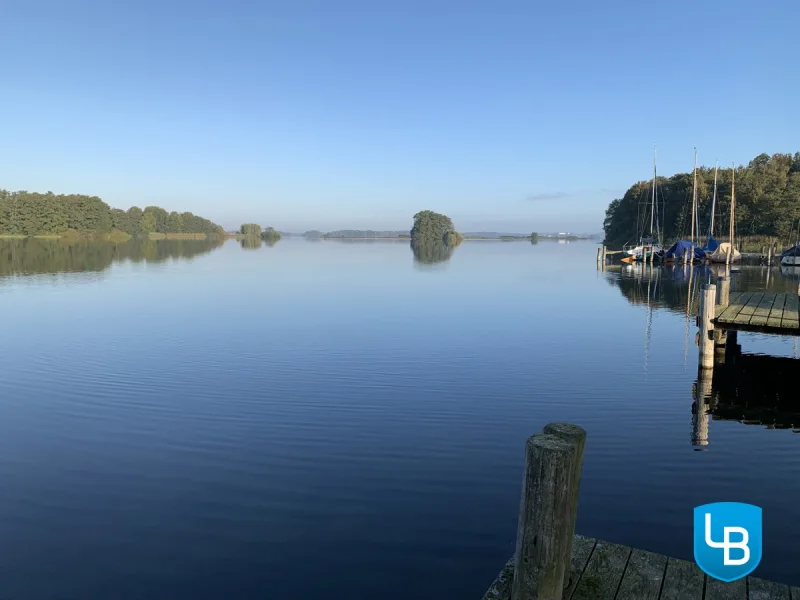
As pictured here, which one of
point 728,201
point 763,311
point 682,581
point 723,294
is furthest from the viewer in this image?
point 728,201

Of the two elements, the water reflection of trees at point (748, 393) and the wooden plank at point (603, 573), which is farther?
the water reflection of trees at point (748, 393)

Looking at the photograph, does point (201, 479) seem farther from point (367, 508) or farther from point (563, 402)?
point (563, 402)

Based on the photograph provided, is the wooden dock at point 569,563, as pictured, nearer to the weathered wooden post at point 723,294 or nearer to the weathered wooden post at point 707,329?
the weathered wooden post at point 707,329

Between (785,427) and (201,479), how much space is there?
492 inches

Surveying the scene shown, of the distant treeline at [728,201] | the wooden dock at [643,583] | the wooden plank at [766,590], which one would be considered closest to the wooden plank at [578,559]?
the wooden dock at [643,583]

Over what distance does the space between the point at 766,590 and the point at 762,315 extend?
545 inches

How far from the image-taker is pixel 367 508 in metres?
8.47

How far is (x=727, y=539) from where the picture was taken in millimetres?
4473

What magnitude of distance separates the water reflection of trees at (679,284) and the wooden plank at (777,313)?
1249 cm

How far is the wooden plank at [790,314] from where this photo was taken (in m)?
15.0

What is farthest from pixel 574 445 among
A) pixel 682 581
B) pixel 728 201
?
pixel 728 201

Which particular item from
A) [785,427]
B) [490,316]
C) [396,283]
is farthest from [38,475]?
[396,283]

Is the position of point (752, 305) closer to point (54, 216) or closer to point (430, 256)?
point (430, 256)

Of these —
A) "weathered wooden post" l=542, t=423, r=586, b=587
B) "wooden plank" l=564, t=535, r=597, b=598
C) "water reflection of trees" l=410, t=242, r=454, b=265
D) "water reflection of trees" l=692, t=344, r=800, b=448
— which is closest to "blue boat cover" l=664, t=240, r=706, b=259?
"water reflection of trees" l=410, t=242, r=454, b=265
